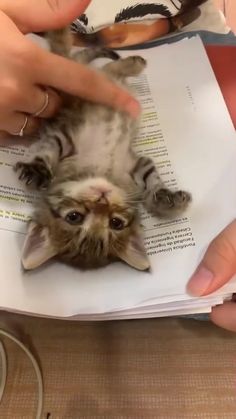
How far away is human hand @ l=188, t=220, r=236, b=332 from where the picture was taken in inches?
22.5

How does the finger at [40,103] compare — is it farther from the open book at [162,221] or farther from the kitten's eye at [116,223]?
the kitten's eye at [116,223]

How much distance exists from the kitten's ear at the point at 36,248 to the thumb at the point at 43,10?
0.86 feet

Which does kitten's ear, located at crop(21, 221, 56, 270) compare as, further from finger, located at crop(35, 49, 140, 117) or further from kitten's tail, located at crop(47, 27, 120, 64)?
kitten's tail, located at crop(47, 27, 120, 64)

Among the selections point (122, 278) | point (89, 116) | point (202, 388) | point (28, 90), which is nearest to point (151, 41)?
point (89, 116)

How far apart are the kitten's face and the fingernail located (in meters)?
0.06

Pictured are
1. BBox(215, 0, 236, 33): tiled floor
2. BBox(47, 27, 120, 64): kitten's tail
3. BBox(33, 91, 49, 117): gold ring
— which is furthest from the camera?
BBox(215, 0, 236, 33): tiled floor

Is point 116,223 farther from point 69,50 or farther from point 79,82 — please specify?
point 69,50

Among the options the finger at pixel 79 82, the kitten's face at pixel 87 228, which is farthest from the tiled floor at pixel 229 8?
the kitten's face at pixel 87 228

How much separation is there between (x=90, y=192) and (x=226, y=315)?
230 millimetres

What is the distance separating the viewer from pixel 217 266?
1.88 ft

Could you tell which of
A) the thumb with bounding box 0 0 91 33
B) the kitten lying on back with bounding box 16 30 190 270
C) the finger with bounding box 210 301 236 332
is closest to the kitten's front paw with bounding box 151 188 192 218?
the kitten lying on back with bounding box 16 30 190 270

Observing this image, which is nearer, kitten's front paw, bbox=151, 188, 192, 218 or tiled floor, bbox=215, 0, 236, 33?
kitten's front paw, bbox=151, 188, 192, 218

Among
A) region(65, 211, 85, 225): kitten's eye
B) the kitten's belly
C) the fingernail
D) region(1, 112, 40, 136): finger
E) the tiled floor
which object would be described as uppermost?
region(1, 112, 40, 136): finger

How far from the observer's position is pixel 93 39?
87 cm
